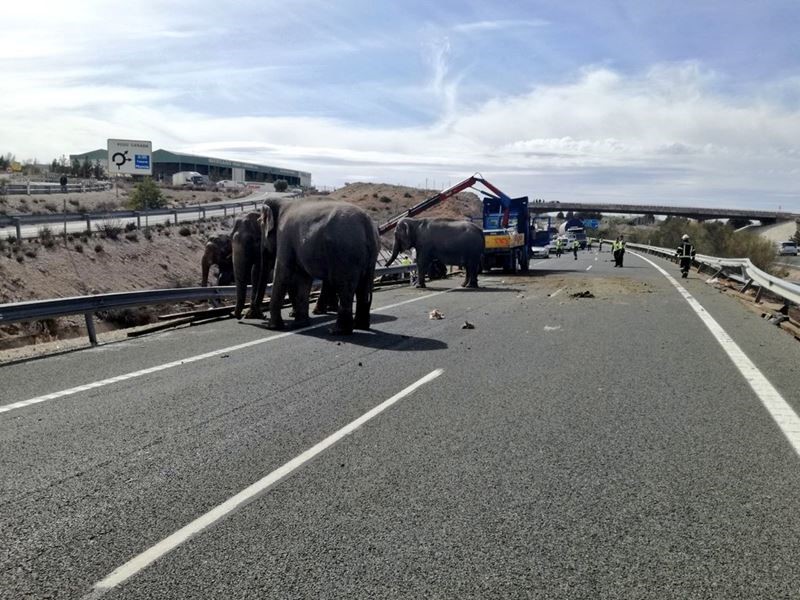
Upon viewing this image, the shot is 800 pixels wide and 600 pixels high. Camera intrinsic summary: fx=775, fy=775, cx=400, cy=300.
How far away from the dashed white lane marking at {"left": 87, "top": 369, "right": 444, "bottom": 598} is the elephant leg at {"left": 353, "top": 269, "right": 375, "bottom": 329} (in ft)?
19.6

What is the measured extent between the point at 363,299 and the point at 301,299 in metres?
1.50

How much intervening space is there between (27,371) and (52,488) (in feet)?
15.8

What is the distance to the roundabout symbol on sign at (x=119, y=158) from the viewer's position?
45062 millimetres

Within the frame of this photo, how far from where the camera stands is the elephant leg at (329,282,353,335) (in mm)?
12344

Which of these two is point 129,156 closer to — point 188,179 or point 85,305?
point 85,305

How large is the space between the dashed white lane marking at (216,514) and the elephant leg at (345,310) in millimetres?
5329

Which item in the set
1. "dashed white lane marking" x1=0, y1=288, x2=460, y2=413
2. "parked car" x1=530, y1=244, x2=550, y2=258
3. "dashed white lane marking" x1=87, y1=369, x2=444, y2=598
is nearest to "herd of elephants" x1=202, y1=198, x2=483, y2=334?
"dashed white lane marking" x1=0, y1=288, x2=460, y2=413

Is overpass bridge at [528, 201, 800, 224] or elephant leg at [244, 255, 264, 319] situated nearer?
elephant leg at [244, 255, 264, 319]

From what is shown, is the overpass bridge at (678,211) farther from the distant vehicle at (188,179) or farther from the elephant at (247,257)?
the elephant at (247,257)

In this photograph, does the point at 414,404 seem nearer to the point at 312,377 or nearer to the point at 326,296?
the point at 312,377

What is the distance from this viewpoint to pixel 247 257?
1509cm

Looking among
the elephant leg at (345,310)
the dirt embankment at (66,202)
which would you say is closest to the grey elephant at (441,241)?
the elephant leg at (345,310)

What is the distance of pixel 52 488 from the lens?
5055mm

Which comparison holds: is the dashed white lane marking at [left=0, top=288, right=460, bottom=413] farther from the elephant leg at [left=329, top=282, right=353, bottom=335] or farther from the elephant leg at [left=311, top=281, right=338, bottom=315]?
the elephant leg at [left=311, top=281, right=338, bottom=315]
